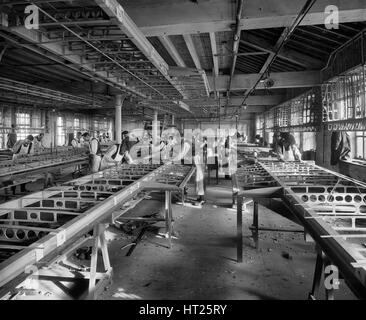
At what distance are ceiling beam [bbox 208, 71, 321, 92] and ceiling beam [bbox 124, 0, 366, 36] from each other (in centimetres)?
484

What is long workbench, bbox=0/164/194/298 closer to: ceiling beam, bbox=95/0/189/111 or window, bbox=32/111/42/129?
ceiling beam, bbox=95/0/189/111

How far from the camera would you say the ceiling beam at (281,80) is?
9734 mm

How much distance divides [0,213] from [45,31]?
2643 mm

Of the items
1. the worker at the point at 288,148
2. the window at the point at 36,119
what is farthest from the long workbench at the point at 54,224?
the window at the point at 36,119

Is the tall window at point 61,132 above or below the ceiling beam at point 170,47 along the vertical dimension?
below

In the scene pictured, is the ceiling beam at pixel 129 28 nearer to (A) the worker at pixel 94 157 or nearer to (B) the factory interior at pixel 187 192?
(B) the factory interior at pixel 187 192

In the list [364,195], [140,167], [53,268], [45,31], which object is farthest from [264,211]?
[45,31]

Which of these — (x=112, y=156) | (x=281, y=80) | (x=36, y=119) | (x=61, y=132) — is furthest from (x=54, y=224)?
(x=61, y=132)

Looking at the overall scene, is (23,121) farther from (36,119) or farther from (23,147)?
(23,147)

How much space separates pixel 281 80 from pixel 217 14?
19.7ft

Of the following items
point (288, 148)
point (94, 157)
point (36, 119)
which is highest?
point (36, 119)

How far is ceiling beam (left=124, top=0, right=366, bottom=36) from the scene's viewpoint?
481 centimetres

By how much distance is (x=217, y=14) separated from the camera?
193 inches

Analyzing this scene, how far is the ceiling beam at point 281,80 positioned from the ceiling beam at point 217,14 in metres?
4.84
